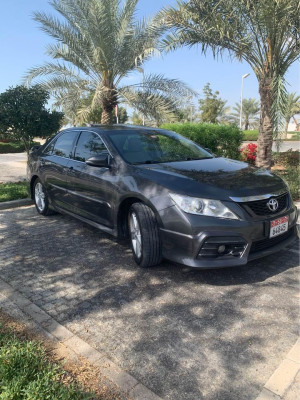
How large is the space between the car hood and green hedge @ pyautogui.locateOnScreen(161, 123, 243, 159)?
666 centimetres

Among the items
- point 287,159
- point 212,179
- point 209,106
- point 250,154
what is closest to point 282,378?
point 212,179

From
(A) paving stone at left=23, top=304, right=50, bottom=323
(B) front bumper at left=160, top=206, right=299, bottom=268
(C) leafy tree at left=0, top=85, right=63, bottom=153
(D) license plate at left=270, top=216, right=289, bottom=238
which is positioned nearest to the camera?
(A) paving stone at left=23, top=304, right=50, bottom=323

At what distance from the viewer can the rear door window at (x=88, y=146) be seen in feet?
14.3

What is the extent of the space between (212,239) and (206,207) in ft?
1.00

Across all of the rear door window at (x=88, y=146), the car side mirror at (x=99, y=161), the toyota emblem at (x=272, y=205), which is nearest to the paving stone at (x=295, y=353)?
the toyota emblem at (x=272, y=205)

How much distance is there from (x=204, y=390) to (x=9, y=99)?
9.06 m

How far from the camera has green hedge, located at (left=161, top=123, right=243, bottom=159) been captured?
10587 millimetres

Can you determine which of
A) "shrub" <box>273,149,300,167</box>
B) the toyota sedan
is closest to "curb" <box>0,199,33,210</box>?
the toyota sedan

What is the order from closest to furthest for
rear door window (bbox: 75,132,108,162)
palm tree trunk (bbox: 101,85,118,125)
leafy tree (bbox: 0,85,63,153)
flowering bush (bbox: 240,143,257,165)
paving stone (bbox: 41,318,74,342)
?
paving stone (bbox: 41,318,74,342)
rear door window (bbox: 75,132,108,162)
leafy tree (bbox: 0,85,63,153)
flowering bush (bbox: 240,143,257,165)
palm tree trunk (bbox: 101,85,118,125)

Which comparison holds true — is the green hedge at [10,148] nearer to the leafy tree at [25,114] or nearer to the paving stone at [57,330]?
the leafy tree at [25,114]

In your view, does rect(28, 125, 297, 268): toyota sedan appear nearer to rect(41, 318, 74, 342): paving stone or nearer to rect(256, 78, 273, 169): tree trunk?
rect(41, 318, 74, 342): paving stone

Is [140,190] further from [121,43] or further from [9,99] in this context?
[121,43]

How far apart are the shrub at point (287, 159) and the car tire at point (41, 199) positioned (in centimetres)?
848

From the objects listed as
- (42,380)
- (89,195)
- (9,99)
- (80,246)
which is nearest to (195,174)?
(89,195)
